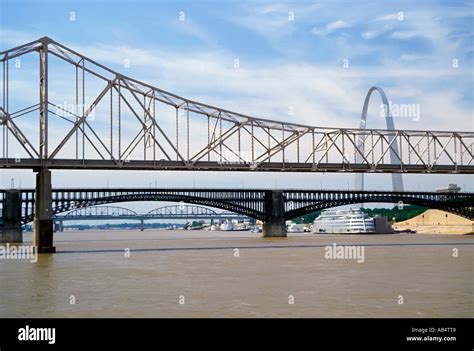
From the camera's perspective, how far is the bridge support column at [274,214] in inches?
5084

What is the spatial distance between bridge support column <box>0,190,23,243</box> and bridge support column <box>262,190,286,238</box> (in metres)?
45.7

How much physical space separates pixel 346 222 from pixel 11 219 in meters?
82.6

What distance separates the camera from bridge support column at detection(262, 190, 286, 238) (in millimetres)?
129125

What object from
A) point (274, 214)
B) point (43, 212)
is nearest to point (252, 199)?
point (274, 214)

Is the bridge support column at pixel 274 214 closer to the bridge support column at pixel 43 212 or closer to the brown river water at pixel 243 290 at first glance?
the bridge support column at pixel 43 212

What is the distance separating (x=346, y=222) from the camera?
168 meters

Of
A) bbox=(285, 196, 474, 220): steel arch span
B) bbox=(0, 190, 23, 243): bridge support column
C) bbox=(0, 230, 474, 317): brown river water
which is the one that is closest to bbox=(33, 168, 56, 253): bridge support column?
bbox=(0, 230, 474, 317): brown river water

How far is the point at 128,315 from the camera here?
24953 mm

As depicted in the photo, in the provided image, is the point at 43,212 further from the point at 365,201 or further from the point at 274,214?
the point at 365,201
